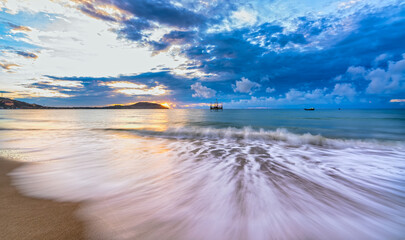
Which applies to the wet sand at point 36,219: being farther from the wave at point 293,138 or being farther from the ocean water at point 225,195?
the wave at point 293,138

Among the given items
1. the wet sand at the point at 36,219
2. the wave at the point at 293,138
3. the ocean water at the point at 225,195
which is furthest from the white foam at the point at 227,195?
the wave at the point at 293,138

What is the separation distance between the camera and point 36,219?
3.38 meters

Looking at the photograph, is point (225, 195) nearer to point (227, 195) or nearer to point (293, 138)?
point (227, 195)

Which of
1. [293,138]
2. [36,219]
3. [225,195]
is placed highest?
[36,219]

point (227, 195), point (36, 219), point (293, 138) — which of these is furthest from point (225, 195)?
point (293, 138)

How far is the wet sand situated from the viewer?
297 centimetres

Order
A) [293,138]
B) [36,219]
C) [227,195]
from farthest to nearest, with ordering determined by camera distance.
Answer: [293,138] → [227,195] → [36,219]

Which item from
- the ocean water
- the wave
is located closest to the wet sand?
the ocean water

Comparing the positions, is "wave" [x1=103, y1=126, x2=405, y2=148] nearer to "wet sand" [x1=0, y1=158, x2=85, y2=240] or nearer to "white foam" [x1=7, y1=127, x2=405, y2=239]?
"white foam" [x1=7, y1=127, x2=405, y2=239]

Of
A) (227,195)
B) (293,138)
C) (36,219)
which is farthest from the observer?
(293,138)

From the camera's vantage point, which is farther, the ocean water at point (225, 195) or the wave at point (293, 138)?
the wave at point (293, 138)

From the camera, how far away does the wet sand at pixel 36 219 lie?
9.76 feet

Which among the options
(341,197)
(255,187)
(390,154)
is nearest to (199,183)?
(255,187)

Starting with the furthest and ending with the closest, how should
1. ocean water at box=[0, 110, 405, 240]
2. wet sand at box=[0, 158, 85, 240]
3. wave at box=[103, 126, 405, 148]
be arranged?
1. wave at box=[103, 126, 405, 148]
2. ocean water at box=[0, 110, 405, 240]
3. wet sand at box=[0, 158, 85, 240]
